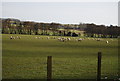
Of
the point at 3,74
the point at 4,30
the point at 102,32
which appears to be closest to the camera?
the point at 3,74

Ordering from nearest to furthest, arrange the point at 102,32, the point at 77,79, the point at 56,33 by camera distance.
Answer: the point at 77,79 < the point at 102,32 < the point at 56,33

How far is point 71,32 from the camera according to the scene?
83.9 m

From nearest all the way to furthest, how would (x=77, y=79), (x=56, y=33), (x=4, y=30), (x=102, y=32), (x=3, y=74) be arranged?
1. (x=77, y=79)
2. (x=3, y=74)
3. (x=4, y=30)
4. (x=102, y=32)
5. (x=56, y=33)

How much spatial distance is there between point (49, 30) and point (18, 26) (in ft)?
43.7

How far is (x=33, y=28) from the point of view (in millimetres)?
82188

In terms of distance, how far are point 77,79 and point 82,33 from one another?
74770mm

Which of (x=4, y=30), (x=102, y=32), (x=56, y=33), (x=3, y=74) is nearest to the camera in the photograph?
(x=3, y=74)

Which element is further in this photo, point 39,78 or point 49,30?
point 49,30

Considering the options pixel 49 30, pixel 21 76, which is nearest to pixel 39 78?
pixel 21 76

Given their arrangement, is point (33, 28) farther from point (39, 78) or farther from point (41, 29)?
point (39, 78)

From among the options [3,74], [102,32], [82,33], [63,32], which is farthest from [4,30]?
[3,74]

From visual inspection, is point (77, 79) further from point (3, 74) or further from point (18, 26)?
point (18, 26)

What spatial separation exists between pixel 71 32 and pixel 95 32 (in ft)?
32.1

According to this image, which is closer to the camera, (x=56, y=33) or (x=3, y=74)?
(x=3, y=74)
